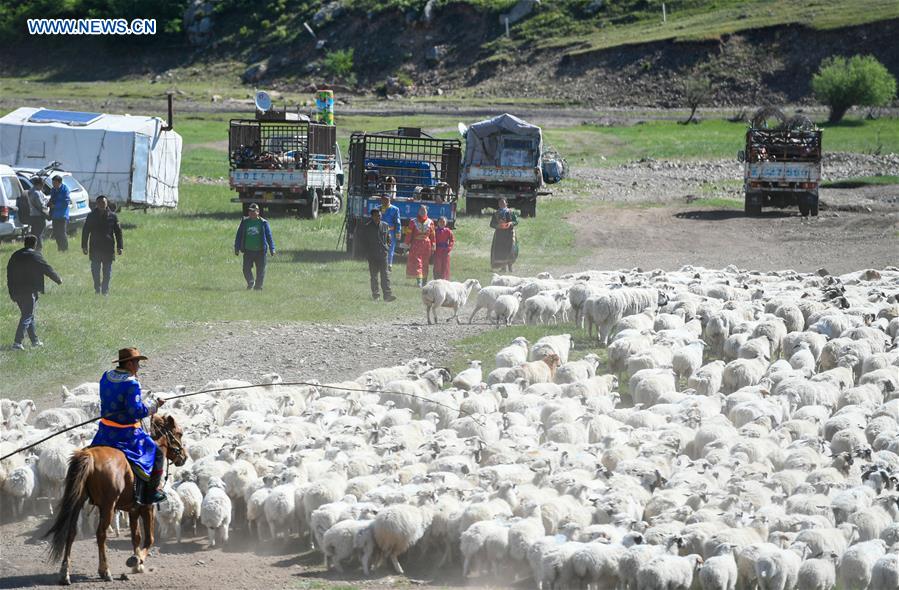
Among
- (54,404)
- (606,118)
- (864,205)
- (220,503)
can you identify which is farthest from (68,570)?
(606,118)

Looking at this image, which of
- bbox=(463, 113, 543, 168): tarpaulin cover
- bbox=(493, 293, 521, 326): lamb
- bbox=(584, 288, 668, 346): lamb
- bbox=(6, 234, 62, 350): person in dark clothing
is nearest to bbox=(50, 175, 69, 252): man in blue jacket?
bbox=(6, 234, 62, 350): person in dark clothing

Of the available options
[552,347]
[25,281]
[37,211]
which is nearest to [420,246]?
[552,347]

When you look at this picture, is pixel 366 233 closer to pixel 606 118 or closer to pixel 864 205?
pixel 864 205

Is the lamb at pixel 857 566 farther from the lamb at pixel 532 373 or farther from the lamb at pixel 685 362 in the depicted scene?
the lamb at pixel 685 362

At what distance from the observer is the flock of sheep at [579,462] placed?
9742 millimetres

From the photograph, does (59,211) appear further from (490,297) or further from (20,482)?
(20,482)

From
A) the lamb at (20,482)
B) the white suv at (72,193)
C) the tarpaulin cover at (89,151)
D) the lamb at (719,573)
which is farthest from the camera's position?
the tarpaulin cover at (89,151)

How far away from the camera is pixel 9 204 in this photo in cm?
2577

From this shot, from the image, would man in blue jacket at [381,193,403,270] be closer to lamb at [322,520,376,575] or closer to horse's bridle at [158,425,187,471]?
horse's bridle at [158,425,187,471]

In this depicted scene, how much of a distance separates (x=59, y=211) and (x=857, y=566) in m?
20.3

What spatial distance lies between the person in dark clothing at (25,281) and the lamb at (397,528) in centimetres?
879

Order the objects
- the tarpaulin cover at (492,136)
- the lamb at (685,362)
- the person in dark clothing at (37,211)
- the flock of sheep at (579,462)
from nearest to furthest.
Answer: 1. the flock of sheep at (579,462)
2. the lamb at (685,362)
3. the person in dark clothing at (37,211)
4. the tarpaulin cover at (492,136)

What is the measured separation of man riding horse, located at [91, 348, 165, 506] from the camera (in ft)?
31.4

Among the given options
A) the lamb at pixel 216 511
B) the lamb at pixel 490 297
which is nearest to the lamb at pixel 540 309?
the lamb at pixel 490 297
